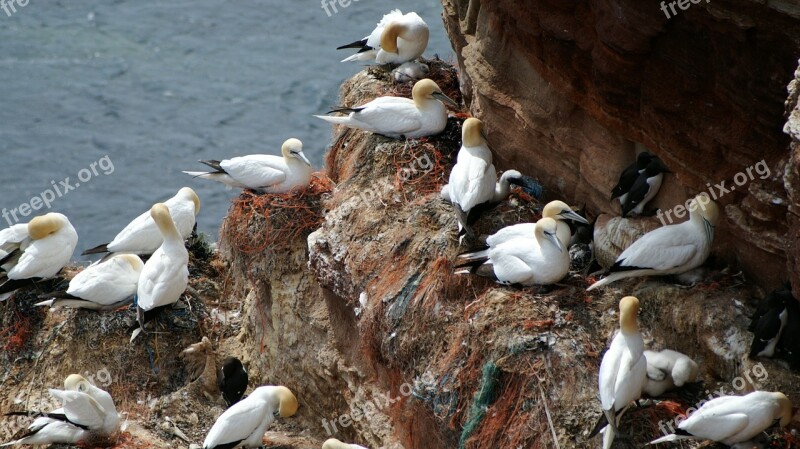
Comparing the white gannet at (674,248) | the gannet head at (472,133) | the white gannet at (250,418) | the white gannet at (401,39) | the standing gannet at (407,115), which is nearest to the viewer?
the white gannet at (674,248)

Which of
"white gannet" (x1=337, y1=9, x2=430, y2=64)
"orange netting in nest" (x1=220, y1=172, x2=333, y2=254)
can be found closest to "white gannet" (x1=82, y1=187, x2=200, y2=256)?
"orange netting in nest" (x1=220, y1=172, x2=333, y2=254)

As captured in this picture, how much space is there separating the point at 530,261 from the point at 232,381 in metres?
3.65

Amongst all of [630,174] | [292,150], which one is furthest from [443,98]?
[630,174]

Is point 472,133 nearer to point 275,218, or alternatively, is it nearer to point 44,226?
point 275,218

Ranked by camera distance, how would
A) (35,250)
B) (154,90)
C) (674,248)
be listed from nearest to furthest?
(674,248), (35,250), (154,90)

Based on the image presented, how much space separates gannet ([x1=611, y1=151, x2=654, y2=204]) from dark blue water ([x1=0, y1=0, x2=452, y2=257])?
45.2 ft

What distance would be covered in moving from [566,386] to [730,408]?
1322 mm

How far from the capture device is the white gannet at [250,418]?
1009 cm

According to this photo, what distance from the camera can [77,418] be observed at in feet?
34.7

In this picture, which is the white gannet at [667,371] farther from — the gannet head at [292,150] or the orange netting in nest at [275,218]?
the gannet head at [292,150]

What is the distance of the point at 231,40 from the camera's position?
88.3ft

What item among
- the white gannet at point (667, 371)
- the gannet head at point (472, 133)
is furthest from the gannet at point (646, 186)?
the gannet head at point (472, 133)

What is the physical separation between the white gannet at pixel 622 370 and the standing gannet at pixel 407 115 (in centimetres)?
361

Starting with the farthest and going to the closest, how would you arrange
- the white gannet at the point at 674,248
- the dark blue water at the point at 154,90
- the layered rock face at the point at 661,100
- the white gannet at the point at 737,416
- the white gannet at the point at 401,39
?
1. the dark blue water at the point at 154,90
2. the white gannet at the point at 401,39
3. the white gannet at the point at 674,248
4. the white gannet at the point at 737,416
5. the layered rock face at the point at 661,100
